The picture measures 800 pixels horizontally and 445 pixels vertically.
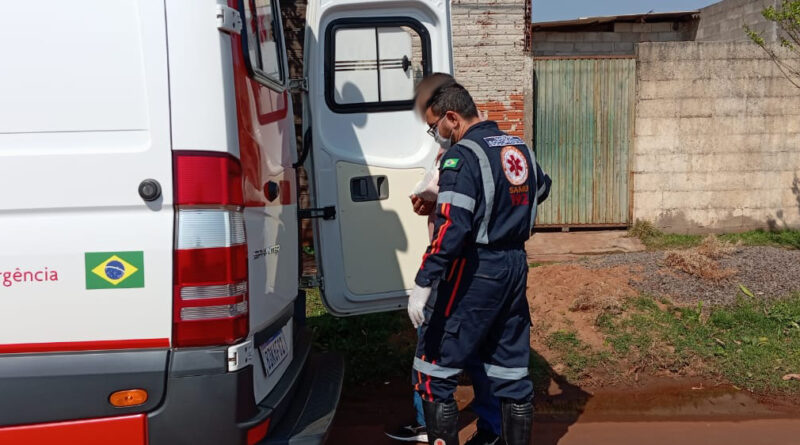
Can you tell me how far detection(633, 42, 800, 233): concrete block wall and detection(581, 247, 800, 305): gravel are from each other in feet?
6.69

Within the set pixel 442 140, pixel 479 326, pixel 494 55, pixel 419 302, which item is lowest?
pixel 479 326

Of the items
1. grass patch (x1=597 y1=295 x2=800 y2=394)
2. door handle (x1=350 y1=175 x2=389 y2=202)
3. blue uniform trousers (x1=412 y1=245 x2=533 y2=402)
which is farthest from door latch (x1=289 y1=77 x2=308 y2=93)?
grass patch (x1=597 y1=295 x2=800 y2=394)

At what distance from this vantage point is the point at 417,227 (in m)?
3.76

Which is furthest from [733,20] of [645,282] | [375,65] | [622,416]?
[375,65]

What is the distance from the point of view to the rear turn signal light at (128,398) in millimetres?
2299

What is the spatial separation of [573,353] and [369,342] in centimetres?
147

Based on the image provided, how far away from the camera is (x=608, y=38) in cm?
1051

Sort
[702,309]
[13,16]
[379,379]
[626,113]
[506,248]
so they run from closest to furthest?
[13,16]
[506,248]
[379,379]
[702,309]
[626,113]

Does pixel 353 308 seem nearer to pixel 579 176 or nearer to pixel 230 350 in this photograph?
pixel 230 350

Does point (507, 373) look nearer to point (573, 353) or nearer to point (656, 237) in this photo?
point (573, 353)

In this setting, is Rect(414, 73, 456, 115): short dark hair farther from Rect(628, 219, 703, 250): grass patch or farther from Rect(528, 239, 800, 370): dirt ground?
Rect(628, 219, 703, 250): grass patch

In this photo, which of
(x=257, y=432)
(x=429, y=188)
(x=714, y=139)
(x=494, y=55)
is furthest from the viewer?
(x=714, y=139)

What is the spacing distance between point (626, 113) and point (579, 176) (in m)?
0.98

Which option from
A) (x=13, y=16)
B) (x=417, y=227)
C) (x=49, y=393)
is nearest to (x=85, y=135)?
(x=13, y=16)
